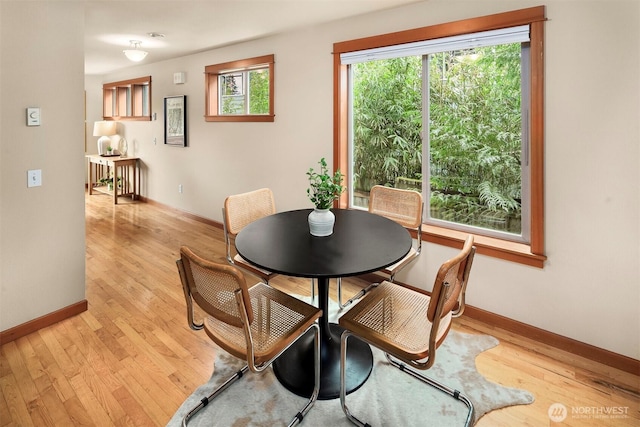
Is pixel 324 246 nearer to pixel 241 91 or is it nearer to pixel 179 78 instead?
pixel 241 91

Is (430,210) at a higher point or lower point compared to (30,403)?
higher

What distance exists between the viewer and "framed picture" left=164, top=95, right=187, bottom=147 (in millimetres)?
5141

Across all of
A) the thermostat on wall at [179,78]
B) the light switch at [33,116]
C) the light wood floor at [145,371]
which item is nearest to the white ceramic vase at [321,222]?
the light wood floor at [145,371]

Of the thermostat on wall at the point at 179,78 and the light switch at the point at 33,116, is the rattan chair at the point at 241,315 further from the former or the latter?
the thermostat on wall at the point at 179,78

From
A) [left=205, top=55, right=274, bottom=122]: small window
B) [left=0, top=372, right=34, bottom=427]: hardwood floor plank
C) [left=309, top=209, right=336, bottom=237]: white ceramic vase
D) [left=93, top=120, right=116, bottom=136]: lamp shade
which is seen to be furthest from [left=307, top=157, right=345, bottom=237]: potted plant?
[left=93, top=120, right=116, bottom=136]: lamp shade

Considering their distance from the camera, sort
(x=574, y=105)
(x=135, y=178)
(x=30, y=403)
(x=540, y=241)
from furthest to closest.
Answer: (x=135, y=178), (x=540, y=241), (x=574, y=105), (x=30, y=403)

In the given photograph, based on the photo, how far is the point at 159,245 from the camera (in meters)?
4.16

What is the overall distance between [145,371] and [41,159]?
4.97 ft

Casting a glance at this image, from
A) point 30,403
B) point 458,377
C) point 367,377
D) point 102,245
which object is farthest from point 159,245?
point 458,377

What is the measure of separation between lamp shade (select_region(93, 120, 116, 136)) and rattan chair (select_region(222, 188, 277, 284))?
5208 mm

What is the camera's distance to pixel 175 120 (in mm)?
5312

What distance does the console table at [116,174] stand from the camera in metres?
6.09

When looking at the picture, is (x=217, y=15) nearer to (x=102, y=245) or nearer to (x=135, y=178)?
(x=102, y=245)

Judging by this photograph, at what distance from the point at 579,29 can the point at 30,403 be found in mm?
3472
